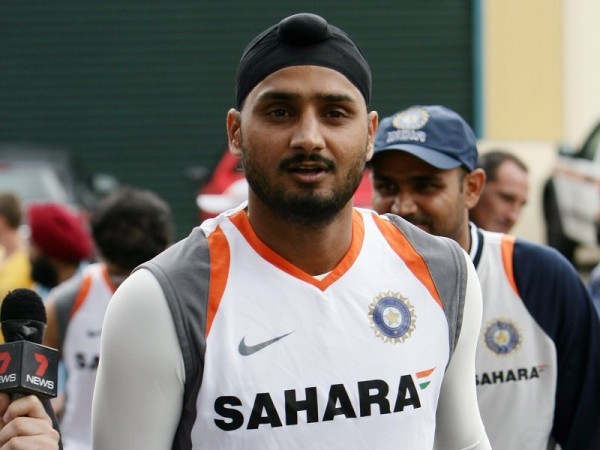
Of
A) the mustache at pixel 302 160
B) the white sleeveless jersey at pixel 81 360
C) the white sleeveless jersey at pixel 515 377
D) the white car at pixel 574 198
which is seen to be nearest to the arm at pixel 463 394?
the mustache at pixel 302 160

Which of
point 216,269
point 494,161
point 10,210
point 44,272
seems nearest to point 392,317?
point 216,269

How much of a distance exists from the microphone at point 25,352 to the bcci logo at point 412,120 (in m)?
1.83

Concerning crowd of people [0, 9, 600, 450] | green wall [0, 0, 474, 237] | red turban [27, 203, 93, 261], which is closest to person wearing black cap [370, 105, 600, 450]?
crowd of people [0, 9, 600, 450]

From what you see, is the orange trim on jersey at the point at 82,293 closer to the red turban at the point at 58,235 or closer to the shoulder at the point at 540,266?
the red turban at the point at 58,235

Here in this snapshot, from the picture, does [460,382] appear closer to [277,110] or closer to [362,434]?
[362,434]

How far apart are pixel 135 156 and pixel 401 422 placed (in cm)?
1767

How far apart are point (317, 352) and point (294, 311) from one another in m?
0.11

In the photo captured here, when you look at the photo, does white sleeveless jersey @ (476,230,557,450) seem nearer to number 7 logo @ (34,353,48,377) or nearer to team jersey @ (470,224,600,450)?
team jersey @ (470,224,600,450)

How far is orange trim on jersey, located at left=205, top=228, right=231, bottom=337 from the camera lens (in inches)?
119

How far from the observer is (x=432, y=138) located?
455 centimetres

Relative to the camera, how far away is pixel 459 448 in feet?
11.0

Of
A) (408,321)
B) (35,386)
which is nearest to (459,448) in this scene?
(408,321)

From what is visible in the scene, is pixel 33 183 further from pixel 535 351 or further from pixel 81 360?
pixel 535 351

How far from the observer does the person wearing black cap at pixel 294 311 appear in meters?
2.96
